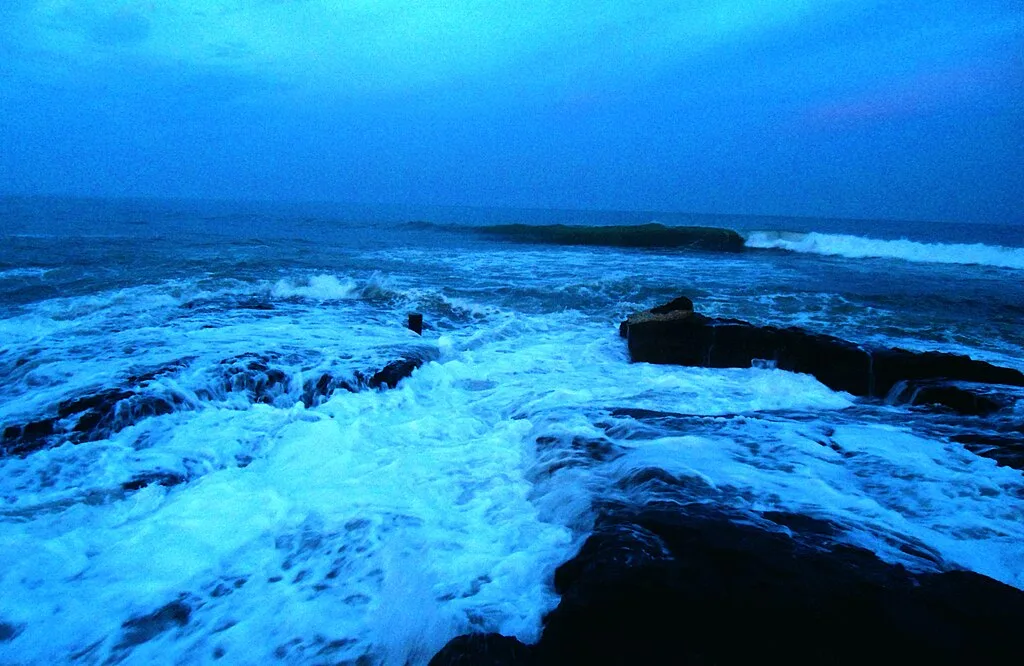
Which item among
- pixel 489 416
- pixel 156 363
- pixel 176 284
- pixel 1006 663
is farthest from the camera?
pixel 176 284

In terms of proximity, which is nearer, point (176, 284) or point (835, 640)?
point (835, 640)

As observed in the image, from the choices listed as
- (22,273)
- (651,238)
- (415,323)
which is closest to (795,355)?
(415,323)

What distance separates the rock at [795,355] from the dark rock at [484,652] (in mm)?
5371

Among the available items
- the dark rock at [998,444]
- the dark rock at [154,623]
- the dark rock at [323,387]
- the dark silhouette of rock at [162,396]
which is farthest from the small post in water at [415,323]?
the dark rock at [998,444]

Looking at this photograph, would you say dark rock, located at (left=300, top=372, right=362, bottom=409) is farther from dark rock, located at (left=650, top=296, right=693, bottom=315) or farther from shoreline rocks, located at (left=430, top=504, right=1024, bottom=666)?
dark rock, located at (left=650, top=296, right=693, bottom=315)

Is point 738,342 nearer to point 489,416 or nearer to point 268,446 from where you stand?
point 489,416

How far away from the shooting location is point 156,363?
19.0 feet

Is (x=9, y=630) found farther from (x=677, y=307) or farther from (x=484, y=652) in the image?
(x=677, y=307)

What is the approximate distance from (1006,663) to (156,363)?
7.02 metres

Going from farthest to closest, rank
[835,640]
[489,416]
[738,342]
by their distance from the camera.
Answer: [738,342], [489,416], [835,640]

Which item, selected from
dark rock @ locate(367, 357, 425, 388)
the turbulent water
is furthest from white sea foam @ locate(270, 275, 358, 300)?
dark rock @ locate(367, 357, 425, 388)

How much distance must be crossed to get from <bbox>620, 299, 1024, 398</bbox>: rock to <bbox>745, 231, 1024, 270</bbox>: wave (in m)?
23.4

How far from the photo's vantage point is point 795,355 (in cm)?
641

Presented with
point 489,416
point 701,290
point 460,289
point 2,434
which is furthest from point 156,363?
point 701,290
